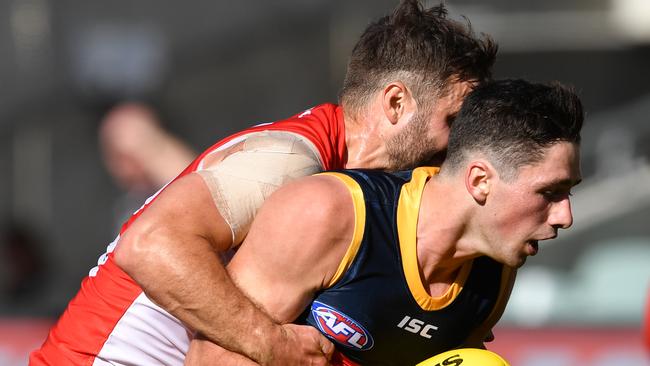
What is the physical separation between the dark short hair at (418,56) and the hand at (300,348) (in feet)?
3.06

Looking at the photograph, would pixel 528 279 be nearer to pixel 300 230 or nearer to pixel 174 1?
pixel 174 1

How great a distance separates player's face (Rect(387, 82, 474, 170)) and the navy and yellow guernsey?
0.24 meters

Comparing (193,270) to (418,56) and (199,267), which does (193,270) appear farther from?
(418,56)

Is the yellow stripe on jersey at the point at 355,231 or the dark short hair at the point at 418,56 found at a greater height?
the dark short hair at the point at 418,56

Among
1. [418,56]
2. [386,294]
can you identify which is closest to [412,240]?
[386,294]

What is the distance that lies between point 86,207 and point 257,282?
6999 millimetres

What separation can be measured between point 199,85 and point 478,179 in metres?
7.47

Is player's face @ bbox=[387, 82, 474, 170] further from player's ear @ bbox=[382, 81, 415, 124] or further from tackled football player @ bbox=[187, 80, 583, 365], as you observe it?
tackled football player @ bbox=[187, 80, 583, 365]

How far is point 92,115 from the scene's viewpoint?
10.3 meters

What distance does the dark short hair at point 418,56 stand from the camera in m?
4.04

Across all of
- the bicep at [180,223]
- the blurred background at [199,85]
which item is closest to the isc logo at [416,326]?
the bicep at [180,223]

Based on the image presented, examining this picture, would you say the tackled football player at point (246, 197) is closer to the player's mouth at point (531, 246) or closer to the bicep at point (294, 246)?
the bicep at point (294, 246)

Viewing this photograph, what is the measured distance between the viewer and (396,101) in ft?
13.3

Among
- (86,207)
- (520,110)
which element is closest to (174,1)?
(86,207)
